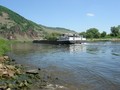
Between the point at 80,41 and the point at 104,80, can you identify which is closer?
the point at 104,80

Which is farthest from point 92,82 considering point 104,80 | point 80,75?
point 80,75

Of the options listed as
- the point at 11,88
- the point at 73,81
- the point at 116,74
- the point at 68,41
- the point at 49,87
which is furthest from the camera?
the point at 68,41

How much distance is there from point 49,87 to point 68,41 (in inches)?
4697

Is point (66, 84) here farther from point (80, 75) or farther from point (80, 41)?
point (80, 41)

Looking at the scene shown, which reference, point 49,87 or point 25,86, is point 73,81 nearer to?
point 49,87

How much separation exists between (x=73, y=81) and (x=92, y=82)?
2102mm

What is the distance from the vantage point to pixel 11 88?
20.8 m

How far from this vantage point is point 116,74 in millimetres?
29828

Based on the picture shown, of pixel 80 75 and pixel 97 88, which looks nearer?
pixel 97 88

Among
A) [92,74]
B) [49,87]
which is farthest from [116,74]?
[49,87]

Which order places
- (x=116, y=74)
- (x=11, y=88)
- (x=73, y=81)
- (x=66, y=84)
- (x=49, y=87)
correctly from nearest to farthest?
(x=11, y=88) < (x=49, y=87) < (x=66, y=84) < (x=73, y=81) < (x=116, y=74)

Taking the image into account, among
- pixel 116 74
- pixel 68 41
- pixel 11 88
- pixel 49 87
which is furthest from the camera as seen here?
pixel 68 41

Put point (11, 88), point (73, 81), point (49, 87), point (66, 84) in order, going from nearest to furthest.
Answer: point (11, 88) < point (49, 87) < point (66, 84) < point (73, 81)

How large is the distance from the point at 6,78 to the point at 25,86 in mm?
3966
